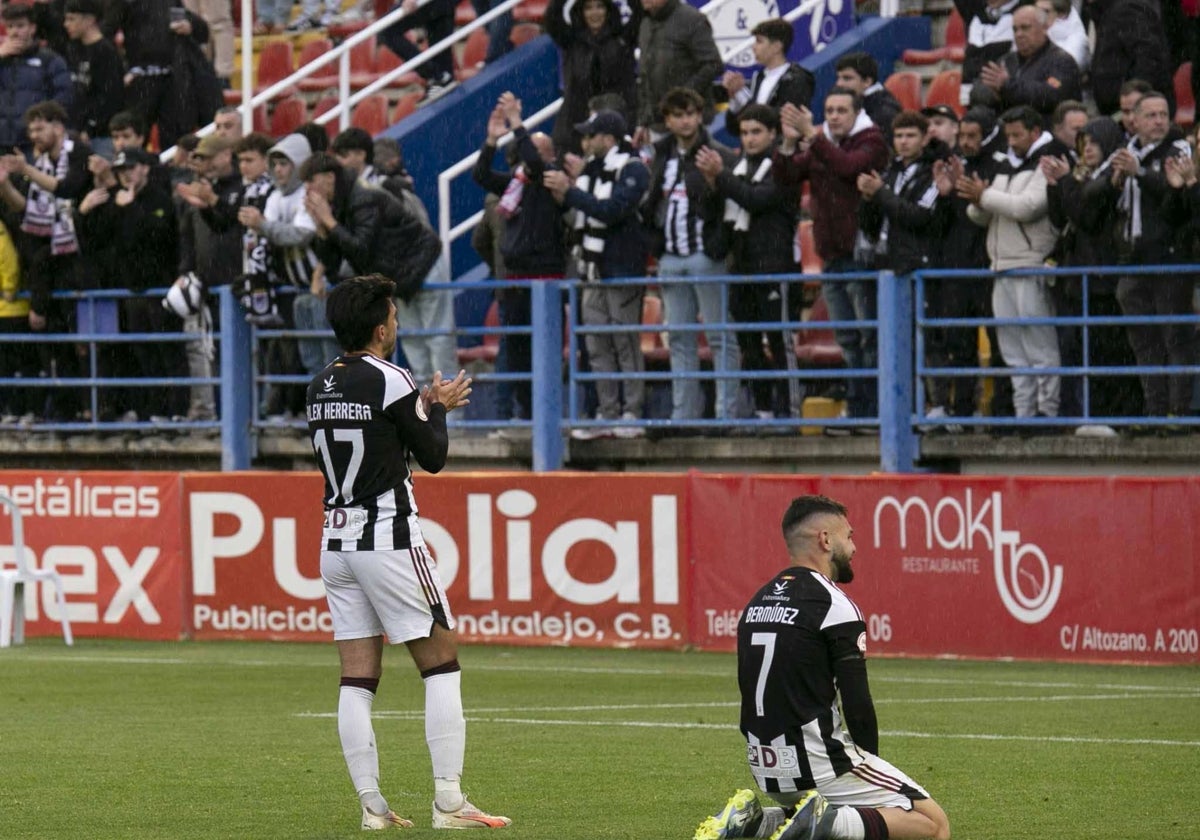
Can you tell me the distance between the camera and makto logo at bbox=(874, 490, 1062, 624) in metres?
16.4

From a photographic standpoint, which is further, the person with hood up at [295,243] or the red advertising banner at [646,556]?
the person with hood up at [295,243]

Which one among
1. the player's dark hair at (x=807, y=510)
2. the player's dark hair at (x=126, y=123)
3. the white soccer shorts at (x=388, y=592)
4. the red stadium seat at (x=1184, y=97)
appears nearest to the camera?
the player's dark hair at (x=807, y=510)

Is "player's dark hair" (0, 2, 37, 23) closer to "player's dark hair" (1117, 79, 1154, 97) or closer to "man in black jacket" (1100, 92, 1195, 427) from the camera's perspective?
"player's dark hair" (1117, 79, 1154, 97)

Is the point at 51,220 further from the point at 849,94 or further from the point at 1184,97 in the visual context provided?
the point at 1184,97

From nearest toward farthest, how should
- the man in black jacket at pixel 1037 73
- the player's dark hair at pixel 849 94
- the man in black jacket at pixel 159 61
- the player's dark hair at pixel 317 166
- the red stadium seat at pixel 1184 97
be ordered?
the player's dark hair at pixel 849 94
the man in black jacket at pixel 1037 73
the player's dark hair at pixel 317 166
the red stadium seat at pixel 1184 97
the man in black jacket at pixel 159 61

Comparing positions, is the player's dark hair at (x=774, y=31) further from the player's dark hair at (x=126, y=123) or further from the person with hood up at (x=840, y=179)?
the player's dark hair at (x=126, y=123)

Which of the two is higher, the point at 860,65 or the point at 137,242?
the point at 860,65

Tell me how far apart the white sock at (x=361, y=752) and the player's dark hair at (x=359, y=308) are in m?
1.33

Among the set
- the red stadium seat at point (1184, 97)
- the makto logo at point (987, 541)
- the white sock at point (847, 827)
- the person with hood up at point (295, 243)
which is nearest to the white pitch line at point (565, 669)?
the makto logo at point (987, 541)

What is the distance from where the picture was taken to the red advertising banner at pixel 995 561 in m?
16.0

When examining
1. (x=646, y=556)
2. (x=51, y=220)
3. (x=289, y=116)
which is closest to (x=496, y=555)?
(x=646, y=556)

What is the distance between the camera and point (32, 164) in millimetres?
21656

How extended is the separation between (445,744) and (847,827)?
1764 mm

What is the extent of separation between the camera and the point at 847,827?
25.9 feet
